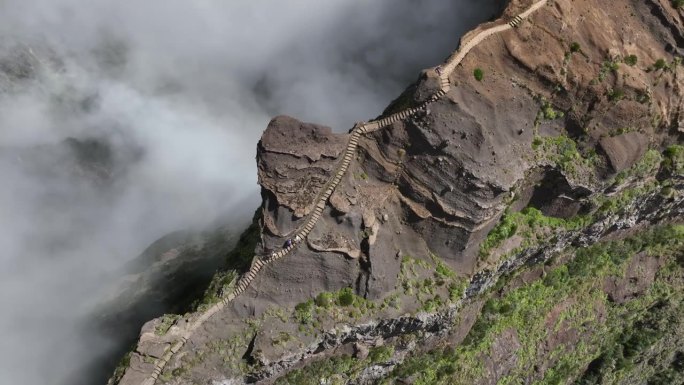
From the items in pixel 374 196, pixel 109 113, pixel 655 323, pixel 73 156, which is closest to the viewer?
pixel 374 196

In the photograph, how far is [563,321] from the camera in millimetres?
53875

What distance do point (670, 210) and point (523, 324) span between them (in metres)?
20.5

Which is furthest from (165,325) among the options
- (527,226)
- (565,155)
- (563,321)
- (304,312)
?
(563,321)

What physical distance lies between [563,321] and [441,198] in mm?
23004

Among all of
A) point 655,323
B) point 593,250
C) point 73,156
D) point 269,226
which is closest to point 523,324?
point 593,250

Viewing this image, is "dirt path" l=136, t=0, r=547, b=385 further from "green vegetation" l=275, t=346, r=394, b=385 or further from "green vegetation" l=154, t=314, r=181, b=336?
"green vegetation" l=275, t=346, r=394, b=385

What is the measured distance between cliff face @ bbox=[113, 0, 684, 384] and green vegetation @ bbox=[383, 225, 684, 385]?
36 centimetres

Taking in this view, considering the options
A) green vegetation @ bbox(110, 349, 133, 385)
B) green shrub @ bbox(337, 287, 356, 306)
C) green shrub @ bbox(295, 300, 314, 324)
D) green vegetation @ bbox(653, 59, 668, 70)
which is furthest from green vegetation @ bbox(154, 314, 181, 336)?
green vegetation @ bbox(653, 59, 668, 70)

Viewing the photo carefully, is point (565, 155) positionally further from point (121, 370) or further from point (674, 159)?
point (121, 370)

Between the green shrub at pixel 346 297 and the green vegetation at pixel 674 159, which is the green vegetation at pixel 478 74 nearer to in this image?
the green shrub at pixel 346 297

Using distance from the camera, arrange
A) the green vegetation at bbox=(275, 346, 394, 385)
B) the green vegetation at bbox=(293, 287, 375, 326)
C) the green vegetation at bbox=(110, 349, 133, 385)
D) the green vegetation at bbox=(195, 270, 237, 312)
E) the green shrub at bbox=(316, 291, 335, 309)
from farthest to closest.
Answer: the green vegetation at bbox=(275, 346, 394, 385) → the green shrub at bbox=(316, 291, 335, 309) → the green vegetation at bbox=(293, 287, 375, 326) → the green vegetation at bbox=(195, 270, 237, 312) → the green vegetation at bbox=(110, 349, 133, 385)

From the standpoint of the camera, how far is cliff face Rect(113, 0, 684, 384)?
127 feet

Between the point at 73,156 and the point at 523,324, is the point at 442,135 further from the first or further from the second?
the point at 73,156

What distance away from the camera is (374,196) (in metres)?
40.7
